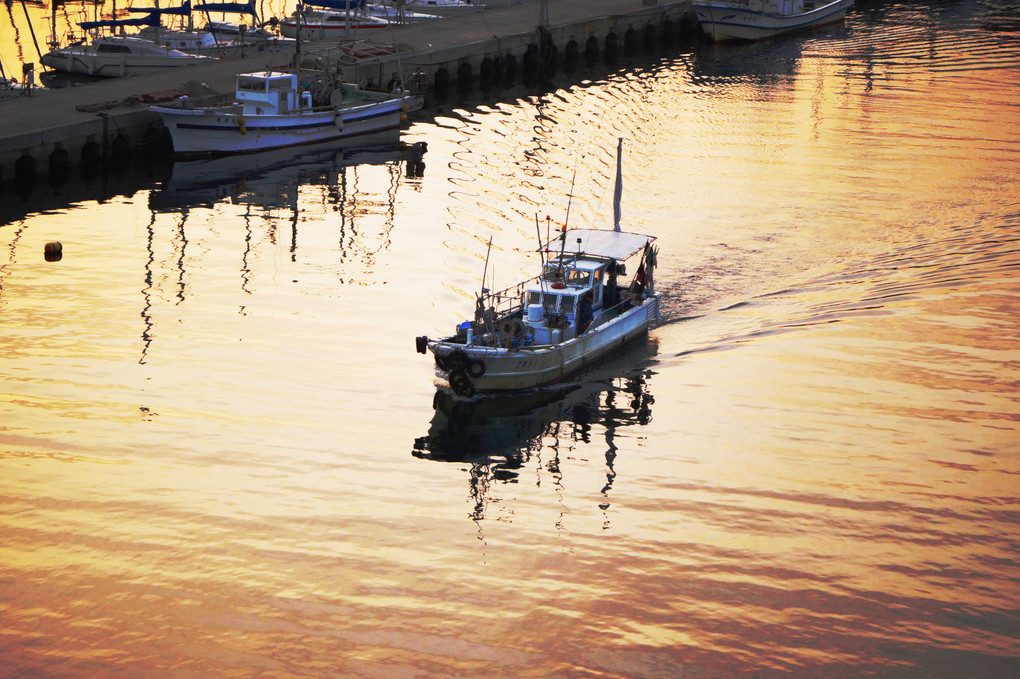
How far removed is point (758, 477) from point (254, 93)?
33830mm

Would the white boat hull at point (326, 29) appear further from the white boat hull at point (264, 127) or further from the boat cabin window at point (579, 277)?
the boat cabin window at point (579, 277)

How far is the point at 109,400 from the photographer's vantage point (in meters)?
28.9

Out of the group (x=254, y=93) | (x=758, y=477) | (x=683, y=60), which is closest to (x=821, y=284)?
(x=758, y=477)

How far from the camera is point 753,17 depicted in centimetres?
8456

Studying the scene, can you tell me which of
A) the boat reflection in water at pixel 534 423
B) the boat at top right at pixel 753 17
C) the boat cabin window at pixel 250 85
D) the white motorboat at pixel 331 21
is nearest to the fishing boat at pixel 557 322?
the boat reflection in water at pixel 534 423

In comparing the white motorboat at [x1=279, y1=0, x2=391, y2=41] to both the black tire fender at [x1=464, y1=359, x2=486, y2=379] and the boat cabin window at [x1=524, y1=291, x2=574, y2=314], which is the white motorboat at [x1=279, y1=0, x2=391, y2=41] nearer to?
the boat cabin window at [x1=524, y1=291, x2=574, y2=314]

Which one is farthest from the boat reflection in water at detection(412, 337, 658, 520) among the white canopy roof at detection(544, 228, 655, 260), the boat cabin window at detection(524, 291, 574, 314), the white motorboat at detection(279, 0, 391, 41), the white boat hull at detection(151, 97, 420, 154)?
the white motorboat at detection(279, 0, 391, 41)

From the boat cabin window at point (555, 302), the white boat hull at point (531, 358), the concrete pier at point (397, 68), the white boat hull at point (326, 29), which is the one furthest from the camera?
the white boat hull at point (326, 29)

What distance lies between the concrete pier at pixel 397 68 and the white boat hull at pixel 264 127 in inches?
52.5

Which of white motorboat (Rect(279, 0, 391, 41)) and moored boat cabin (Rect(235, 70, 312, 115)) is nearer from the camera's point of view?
moored boat cabin (Rect(235, 70, 312, 115))

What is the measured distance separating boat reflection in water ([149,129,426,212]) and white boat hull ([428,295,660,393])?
722 inches

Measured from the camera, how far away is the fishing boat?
2995 centimetres

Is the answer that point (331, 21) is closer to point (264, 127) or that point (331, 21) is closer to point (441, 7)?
point (441, 7)

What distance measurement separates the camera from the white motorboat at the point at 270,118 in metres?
51.4
